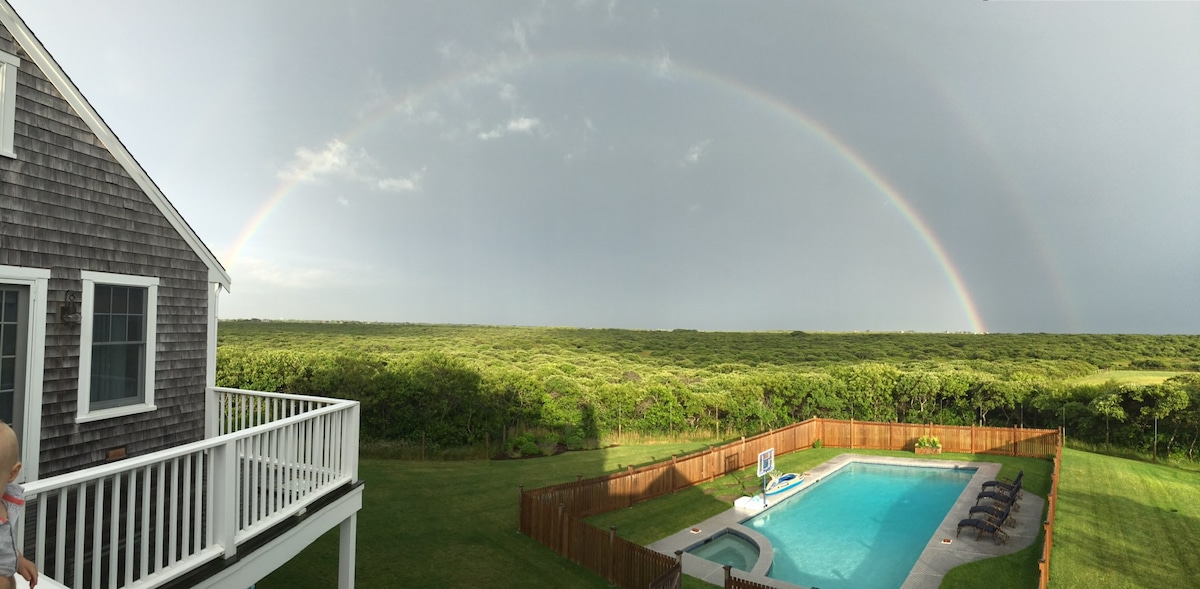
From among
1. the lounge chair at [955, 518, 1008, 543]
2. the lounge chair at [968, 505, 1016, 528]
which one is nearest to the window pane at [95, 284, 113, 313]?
the lounge chair at [955, 518, 1008, 543]

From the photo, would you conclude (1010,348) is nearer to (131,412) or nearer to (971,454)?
(971,454)

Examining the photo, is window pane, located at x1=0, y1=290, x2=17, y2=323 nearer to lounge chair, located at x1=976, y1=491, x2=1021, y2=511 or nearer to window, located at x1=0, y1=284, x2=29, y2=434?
window, located at x1=0, y1=284, x2=29, y2=434

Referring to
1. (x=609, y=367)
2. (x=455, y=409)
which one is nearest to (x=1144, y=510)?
(x=455, y=409)

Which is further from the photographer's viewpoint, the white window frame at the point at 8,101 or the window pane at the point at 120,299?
the window pane at the point at 120,299

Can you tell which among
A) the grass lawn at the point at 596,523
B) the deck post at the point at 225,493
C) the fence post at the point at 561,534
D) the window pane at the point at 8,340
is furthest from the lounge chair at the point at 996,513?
the window pane at the point at 8,340

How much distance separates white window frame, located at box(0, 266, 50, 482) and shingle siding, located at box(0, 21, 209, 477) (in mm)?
94

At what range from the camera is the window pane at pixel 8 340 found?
7.10m

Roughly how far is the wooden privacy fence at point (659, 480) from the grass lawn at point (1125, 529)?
3.45m

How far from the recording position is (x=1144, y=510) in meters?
14.9

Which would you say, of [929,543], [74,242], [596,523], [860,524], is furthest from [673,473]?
[74,242]

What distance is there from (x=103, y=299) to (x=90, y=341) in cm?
60

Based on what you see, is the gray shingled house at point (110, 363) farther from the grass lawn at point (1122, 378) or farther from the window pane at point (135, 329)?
the grass lawn at point (1122, 378)

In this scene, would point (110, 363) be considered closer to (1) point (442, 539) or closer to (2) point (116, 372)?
(2) point (116, 372)

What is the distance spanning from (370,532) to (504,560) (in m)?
3.28
